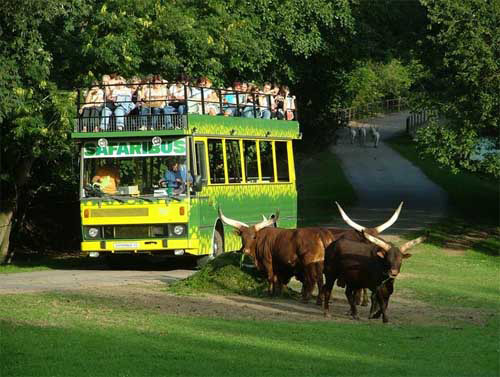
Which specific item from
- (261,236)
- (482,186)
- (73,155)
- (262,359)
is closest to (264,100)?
(73,155)

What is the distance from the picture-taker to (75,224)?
35438 millimetres

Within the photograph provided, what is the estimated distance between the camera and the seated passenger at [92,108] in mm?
23109

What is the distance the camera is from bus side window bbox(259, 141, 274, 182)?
85.9ft

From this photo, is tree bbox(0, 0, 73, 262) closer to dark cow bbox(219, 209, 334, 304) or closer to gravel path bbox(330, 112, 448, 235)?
dark cow bbox(219, 209, 334, 304)

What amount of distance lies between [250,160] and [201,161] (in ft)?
8.67

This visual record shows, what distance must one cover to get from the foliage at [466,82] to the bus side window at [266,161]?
7861 millimetres

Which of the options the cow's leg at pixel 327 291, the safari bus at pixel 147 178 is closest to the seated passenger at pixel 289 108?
the safari bus at pixel 147 178

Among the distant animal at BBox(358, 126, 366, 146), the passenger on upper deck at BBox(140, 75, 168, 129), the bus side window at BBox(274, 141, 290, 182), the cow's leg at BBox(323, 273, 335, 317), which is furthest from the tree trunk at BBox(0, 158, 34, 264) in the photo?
the distant animal at BBox(358, 126, 366, 146)

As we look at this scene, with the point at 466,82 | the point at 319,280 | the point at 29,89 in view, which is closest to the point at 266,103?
the point at 29,89

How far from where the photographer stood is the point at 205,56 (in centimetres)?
3156

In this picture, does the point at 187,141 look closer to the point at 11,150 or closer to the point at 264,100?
the point at 264,100

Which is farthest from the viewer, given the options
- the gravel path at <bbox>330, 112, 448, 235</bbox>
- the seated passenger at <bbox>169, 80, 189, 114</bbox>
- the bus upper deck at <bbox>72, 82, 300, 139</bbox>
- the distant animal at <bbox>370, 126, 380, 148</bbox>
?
the distant animal at <bbox>370, 126, 380, 148</bbox>

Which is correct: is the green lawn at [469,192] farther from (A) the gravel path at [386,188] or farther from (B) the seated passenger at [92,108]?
(B) the seated passenger at [92,108]

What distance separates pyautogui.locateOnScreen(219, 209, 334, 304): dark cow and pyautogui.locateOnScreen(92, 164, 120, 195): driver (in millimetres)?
4475
